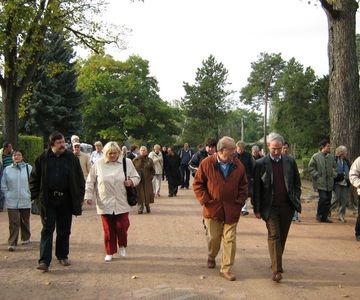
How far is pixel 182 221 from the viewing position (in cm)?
1206

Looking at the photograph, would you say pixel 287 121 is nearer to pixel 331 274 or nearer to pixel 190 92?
pixel 190 92

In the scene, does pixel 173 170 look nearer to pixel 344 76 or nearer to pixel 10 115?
pixel 10 115

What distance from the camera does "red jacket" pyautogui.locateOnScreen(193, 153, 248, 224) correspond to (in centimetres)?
701

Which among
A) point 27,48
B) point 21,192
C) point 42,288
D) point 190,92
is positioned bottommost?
point 42,288

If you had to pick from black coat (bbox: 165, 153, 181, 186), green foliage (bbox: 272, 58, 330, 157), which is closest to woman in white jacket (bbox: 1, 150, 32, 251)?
black coat (bbox: 165, 153, 181, 186)

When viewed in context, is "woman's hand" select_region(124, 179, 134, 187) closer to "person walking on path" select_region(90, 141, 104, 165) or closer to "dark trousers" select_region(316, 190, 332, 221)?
"dark trousers" select_region(316, 190, 332, 221)

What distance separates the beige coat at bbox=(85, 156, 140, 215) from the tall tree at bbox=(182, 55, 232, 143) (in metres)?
65.0

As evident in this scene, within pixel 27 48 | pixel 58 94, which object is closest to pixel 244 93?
pixel 58 94

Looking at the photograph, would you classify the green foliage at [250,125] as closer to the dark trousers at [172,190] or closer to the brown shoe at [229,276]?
the dark trousers at [172,190]

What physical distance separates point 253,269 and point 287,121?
48.9 meters

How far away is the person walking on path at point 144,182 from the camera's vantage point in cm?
1340

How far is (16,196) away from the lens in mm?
8867

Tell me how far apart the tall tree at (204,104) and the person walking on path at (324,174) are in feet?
199

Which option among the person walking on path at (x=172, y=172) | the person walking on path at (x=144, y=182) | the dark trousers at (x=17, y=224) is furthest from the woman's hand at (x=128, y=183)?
the person walking on path at (x=172, y=172)
